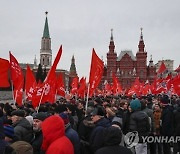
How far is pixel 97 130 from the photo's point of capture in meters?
5.03

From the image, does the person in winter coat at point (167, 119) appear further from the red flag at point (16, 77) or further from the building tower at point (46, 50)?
the building tower at point (46, 50)

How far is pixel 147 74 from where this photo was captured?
295 feet

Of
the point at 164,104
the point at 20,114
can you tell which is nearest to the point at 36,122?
the point at 20,114

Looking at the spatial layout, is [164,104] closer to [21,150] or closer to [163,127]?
[163,127]

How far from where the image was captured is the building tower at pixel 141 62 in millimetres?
88625

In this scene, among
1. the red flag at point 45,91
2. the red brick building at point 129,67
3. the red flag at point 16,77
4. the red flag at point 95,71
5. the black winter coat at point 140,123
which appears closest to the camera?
the black winter coat at point 140,123

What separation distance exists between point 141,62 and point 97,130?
85.0 metres

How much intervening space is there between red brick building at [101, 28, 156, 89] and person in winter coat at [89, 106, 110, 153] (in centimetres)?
8264

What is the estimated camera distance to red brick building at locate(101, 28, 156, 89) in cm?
8831

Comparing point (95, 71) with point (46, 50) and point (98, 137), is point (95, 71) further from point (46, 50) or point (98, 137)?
point (46, 50)

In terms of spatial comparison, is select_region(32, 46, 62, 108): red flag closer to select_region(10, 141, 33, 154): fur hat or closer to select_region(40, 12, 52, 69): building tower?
select_region(10, 141, 33, 154): fur hat

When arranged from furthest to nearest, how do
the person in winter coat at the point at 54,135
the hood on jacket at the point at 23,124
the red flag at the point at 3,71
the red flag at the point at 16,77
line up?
the red flag at the point at 16,77, the red flag at the point at 3,71, the hood on jacket at the point at 23,124, the person in winter coat at the point at 54,135

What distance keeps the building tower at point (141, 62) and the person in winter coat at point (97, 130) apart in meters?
83.9

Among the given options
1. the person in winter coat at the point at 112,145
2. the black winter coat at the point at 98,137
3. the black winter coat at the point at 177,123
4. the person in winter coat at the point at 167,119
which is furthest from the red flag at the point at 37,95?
the person in winter coat at the point at 112,145
